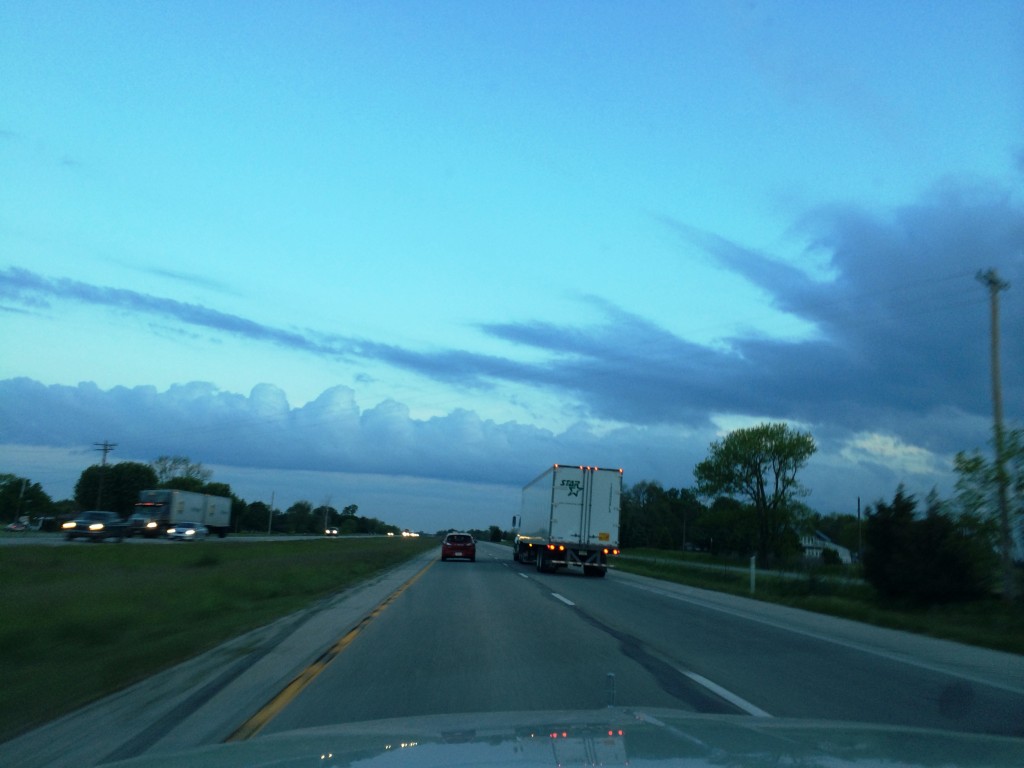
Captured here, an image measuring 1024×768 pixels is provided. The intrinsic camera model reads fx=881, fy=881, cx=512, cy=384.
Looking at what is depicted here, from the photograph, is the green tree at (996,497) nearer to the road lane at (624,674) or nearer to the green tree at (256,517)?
the road lane at (624,674)

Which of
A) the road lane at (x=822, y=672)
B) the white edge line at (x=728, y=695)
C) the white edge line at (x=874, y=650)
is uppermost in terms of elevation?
the white edge line at (x=874, y=650)

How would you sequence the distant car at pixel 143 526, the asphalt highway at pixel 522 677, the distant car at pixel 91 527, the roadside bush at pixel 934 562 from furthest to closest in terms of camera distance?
the distant car at pixel 143 526
the distant car at pixel 91 527
the roadside bush at pixel 934 562
the asphalt highway at pixel 522 677

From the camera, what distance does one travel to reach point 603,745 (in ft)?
16.2

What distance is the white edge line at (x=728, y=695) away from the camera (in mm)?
8406

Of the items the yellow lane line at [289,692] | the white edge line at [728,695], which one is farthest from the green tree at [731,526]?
the white edge line at [728,695]

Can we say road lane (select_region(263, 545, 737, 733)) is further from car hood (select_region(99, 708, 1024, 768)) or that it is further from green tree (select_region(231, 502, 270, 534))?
green tree (select_region(231, 502, 270, 534))

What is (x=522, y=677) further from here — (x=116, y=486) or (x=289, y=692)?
(x=116, y=486)

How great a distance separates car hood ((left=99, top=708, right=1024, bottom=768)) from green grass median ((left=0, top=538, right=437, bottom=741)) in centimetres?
352

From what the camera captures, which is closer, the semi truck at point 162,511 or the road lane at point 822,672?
the road lane at point 822,672

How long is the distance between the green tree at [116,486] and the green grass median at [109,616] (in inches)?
3987

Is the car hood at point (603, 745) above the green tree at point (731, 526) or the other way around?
the other way around

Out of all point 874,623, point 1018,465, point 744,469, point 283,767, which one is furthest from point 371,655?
point 744,469

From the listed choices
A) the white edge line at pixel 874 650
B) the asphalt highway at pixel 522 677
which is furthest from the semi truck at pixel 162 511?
the asphalt highway at pixel 522 677

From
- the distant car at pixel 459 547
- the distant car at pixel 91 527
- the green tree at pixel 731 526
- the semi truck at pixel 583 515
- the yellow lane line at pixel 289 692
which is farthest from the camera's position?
the green tree at pixel 731 526
